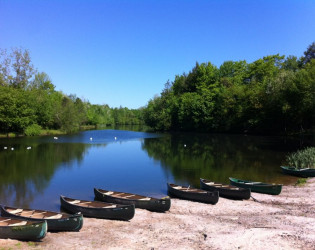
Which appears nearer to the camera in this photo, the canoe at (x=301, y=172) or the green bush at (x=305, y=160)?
the canoe at (x=301, y=172)

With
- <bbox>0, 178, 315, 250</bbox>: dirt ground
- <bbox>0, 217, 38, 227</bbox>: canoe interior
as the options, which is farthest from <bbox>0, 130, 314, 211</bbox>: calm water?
<bbox>0, 178, 315, 250</bbox>: dirt ground

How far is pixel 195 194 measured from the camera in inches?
725

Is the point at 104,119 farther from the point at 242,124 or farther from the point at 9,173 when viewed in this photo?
the point at 9,173

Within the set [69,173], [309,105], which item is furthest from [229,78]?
[69,173]

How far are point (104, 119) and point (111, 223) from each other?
16845 centimetres

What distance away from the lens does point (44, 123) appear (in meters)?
85.2

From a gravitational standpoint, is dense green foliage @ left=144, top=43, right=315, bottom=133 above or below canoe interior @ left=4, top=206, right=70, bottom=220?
above

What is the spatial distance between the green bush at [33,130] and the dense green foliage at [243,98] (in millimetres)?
49167

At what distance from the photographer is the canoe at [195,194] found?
57.9 feet

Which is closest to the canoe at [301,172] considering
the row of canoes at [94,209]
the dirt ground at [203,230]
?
the row of canoes at [94,209]

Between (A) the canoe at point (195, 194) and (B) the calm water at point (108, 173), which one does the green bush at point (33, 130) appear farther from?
(A) the canoe at point (195, 194)

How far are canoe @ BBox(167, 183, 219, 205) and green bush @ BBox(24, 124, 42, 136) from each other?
65.8 m

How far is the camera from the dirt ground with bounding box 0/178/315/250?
→ 439 inches

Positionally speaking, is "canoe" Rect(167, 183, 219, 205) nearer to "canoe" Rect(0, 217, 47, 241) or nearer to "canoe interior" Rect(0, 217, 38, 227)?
"canoe" Rect(0, 217, 47, 241)
